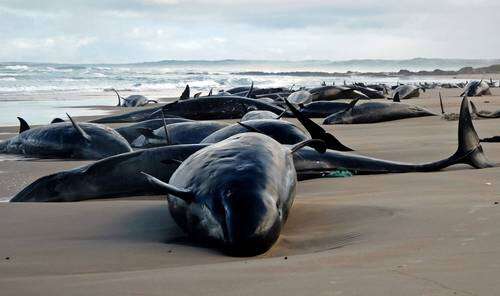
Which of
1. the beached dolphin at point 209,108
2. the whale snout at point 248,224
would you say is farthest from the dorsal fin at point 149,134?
the whale snout at point 248,224

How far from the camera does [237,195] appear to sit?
308 centimetres

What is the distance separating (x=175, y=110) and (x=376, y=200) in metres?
8.12

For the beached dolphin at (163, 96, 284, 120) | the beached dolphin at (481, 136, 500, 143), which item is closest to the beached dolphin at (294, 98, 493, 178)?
the beached dolphin at (481, 136, 500, 143)

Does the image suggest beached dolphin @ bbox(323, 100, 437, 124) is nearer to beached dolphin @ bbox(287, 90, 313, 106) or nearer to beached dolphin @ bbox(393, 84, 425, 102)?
beached dolphin @ bbox(287, 90, 313, 106)

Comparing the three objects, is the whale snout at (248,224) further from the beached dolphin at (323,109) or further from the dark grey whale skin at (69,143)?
the beached dolphin at (323,109)

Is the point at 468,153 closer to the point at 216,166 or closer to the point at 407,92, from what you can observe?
the point at 216,166

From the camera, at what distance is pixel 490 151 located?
22.3 ft

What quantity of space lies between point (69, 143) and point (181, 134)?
1286 mm

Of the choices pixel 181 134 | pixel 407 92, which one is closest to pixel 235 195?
pixel 181 134

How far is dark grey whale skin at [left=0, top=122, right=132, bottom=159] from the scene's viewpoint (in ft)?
25.3

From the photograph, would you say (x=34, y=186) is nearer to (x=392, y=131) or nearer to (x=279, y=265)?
(x=279, y=265)

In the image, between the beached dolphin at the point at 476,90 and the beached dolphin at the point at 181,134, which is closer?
the beached dolphin at the point at 181,134

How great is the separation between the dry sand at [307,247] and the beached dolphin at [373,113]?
7.03 meters

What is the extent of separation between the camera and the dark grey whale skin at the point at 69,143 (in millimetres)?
7711
